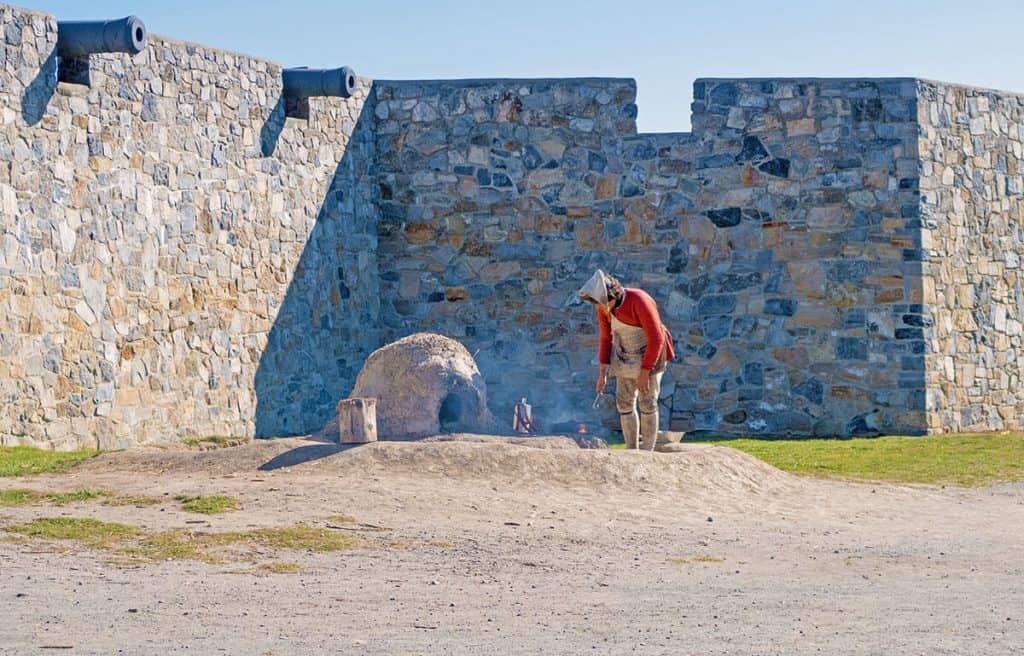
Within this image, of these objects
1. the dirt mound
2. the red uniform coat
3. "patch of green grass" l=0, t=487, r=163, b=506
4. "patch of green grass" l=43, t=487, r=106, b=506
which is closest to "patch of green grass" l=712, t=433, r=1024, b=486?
the dirt mound

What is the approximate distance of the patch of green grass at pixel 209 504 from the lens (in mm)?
10477

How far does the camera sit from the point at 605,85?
19.3 meters

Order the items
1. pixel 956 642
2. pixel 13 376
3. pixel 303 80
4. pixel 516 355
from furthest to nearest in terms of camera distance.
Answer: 1. pixel 516 355
2. pixel 303 80
3. pixel 13 376
4. pixel 956 642

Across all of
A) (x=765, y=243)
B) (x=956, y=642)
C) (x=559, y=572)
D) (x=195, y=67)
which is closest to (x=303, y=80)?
(x=195, y=67)

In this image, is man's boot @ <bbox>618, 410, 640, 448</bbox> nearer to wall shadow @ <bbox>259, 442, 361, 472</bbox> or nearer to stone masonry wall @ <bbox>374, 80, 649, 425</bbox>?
wall shadow @ <bbox>259, 442, 361, 472</bbox>

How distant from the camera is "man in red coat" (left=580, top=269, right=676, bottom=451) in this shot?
1301 cm

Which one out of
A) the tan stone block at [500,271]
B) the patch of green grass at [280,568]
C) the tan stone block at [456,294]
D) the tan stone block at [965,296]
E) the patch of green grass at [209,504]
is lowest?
the patch of green grass at [280,568]

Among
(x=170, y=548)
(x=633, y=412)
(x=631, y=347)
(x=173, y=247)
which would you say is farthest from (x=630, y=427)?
(x=173, y=247)

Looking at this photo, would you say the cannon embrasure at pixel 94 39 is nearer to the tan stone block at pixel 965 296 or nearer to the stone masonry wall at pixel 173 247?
the stone masonry wall at pixel 173 247

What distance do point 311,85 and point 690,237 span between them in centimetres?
463

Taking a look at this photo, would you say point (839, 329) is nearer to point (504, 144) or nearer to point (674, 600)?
point (504, 144)

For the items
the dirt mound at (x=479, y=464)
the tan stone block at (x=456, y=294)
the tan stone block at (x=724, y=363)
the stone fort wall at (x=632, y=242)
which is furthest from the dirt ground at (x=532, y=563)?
the tan stone block at (x=456, y=294)

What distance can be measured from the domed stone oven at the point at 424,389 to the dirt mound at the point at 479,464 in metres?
0.70

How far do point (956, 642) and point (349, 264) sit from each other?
1318cm
